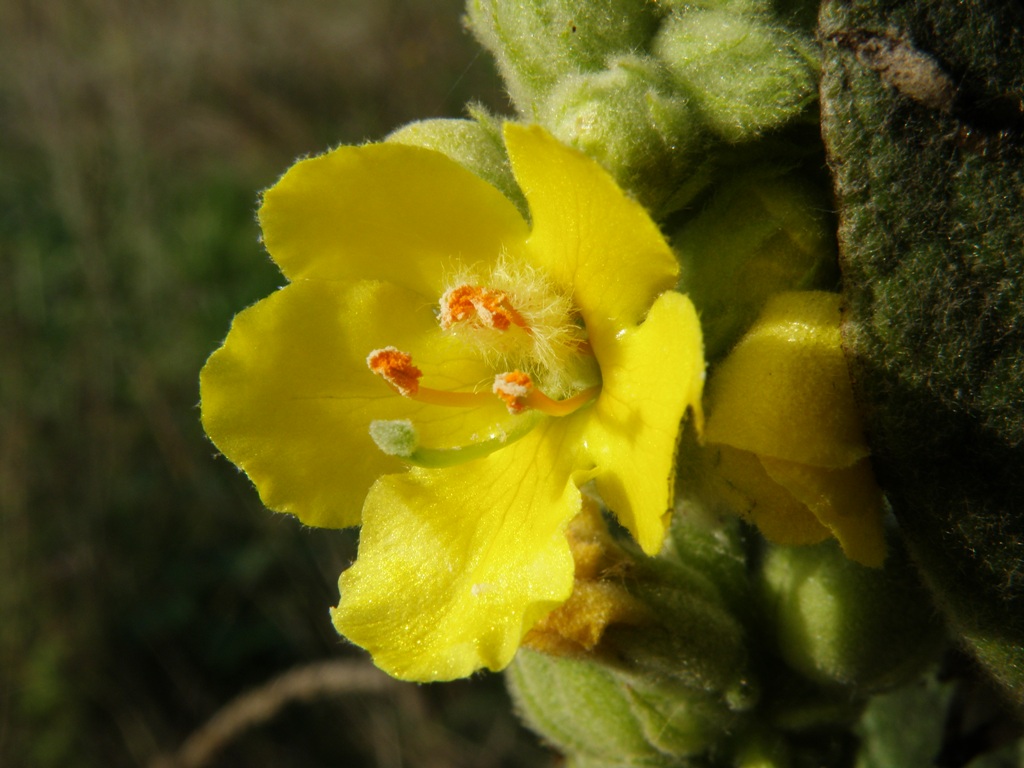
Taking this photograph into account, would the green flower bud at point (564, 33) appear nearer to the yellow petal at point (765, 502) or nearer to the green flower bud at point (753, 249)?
the green flower bud at point (753, 249)

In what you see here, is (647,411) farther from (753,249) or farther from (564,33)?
(564,33)

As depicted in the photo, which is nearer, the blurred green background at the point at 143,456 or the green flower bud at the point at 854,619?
the green flower bud at the point at 854,619

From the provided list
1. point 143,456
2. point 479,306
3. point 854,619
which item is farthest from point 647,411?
point 143,456

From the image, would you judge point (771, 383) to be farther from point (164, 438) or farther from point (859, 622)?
point (164, 438)

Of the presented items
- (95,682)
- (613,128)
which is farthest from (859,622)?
(95,682)

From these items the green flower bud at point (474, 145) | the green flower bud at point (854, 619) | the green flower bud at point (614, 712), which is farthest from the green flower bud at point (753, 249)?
the green flower bud at point (614, 712)
